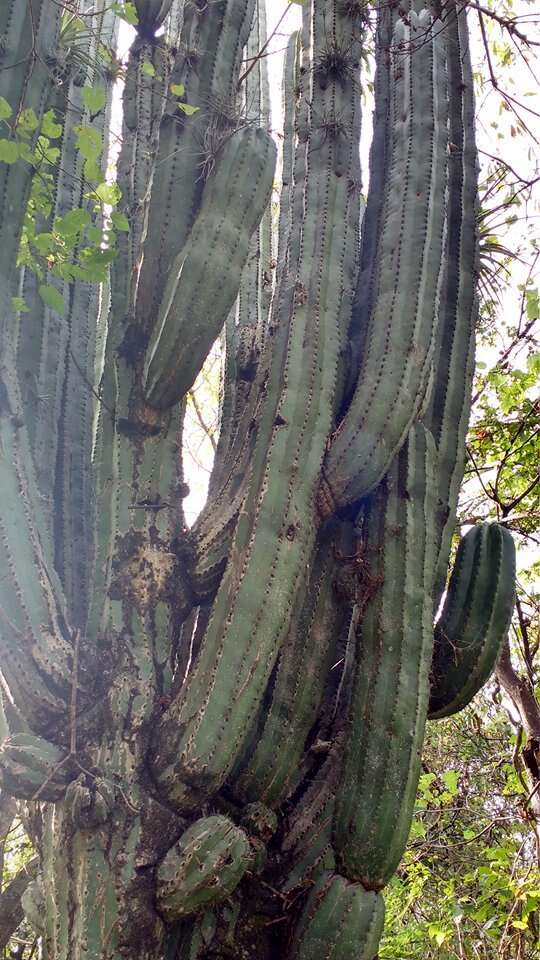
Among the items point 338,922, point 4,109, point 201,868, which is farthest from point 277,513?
point 4,109

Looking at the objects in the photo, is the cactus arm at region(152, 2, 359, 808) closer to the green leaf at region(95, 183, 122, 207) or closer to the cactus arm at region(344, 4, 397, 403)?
the cactus arm at region(344, 4, 397, 403)

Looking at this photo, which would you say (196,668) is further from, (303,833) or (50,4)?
(50,4)

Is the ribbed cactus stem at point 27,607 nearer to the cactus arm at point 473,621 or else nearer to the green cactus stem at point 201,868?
the green cactus stem at point 201,868

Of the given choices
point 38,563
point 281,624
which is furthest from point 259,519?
point 38,563

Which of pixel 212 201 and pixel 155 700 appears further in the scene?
pixel 212 201

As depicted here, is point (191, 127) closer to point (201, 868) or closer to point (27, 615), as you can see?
point (27, 615)

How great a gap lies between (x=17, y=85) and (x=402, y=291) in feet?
5.22

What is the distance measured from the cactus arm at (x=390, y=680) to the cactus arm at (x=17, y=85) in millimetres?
1627

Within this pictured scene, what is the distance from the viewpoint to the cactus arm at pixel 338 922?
2871 millimetres

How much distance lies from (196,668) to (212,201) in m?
1.70

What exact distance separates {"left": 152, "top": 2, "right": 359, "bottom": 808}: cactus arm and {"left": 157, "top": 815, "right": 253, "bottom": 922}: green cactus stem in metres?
0.14

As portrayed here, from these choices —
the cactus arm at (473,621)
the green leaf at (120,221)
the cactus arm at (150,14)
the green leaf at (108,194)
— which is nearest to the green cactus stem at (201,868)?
the cactus arm at (473,621)

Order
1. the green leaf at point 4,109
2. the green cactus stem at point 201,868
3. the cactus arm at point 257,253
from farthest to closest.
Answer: the cactus arm at point 257,253
the green leaf at point 4,109
the green cactus stem at point 201,868

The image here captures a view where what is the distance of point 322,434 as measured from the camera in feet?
10.5
